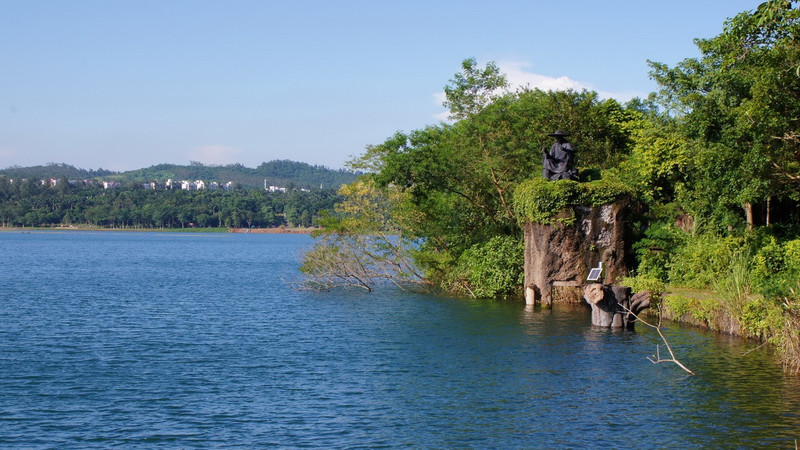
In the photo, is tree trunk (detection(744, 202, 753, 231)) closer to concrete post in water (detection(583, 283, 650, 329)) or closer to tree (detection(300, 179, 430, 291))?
concrete post in water (detection(583, 283, 650, 329))

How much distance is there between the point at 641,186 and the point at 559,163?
4.52 meters

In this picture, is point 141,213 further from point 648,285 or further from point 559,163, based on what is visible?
point 648,285

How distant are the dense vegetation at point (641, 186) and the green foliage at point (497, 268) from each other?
69 millimetres

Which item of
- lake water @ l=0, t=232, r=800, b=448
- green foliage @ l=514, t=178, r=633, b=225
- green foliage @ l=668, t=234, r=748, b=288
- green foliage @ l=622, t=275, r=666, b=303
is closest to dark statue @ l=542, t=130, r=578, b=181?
green foliage @ l=514, t=178, r=633, b=225

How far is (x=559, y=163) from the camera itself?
109 ft

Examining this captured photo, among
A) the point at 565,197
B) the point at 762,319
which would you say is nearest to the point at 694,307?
the point at 762,319

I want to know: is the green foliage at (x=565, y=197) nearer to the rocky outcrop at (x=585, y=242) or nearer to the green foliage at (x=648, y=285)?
the rocky outcrop at (x=585, y=242)

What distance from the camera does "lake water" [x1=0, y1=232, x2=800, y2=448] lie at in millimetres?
14695

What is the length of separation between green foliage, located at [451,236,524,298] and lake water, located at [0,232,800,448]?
355 centimetres

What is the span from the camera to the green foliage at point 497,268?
1427 inches

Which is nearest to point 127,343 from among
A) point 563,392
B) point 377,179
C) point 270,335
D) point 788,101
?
point 270,335

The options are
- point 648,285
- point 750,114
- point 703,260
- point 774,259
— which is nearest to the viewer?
point 750,114

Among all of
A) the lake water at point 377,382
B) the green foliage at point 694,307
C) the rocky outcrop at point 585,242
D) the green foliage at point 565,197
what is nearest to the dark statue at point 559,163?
the green foliage at point 565,197

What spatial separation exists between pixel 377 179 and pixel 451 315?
9683 millimetres
